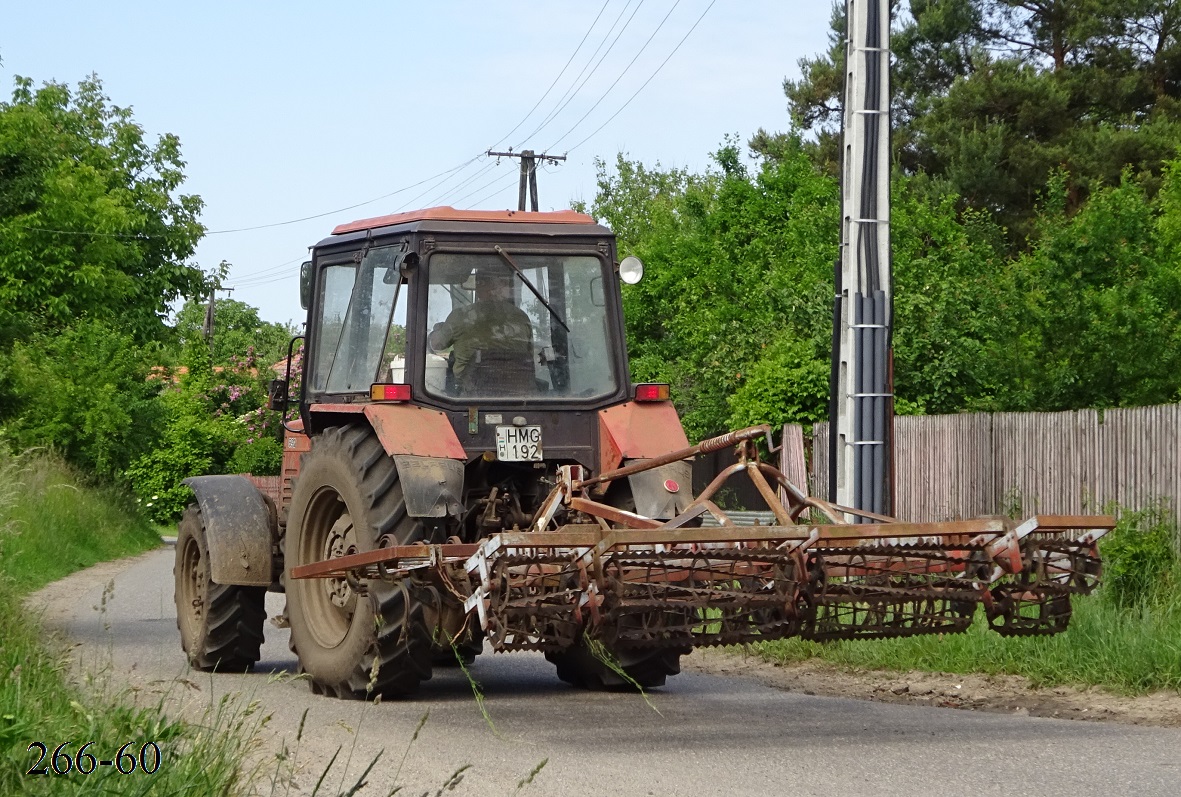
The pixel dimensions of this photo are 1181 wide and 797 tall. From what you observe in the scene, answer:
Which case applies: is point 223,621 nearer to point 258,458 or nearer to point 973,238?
point 973,238

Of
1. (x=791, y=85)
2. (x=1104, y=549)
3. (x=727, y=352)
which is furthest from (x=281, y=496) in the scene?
(x=791, y=85)

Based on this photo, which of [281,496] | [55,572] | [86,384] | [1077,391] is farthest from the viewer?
[86,384]

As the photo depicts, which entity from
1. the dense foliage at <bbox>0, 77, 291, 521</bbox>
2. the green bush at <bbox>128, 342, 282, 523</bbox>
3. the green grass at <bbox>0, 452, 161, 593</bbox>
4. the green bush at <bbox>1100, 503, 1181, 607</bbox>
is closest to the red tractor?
the green bush at <bbox>1100, 503, 1181, 607</bbox>

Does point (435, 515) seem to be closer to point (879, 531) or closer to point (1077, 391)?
point (879, 531)

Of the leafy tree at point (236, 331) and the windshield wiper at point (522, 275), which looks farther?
the leafy tree at point (236, 331)

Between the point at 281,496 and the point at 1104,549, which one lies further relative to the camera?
the point at 1104,549

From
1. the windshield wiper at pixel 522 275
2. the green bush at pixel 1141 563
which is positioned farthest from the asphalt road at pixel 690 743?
the green bush at pixel 1141 563

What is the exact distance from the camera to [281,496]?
10.6 meters

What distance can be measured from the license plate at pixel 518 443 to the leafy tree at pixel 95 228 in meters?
7.06

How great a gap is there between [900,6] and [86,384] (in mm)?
21309

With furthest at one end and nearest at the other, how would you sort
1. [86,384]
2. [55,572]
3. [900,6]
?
[900,6] → [86,384] → [55,572]

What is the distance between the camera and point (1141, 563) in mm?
11078

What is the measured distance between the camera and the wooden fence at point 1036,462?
1217 cm

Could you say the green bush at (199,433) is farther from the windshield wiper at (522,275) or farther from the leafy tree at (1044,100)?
the windshield wiper at (522,275)
